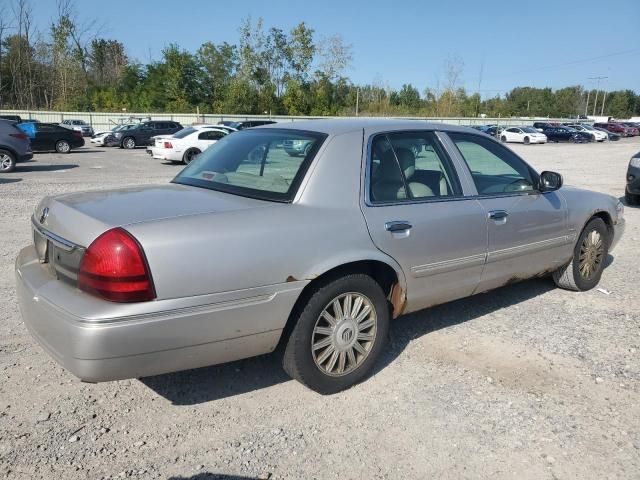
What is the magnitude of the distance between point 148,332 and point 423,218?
6.16 feet

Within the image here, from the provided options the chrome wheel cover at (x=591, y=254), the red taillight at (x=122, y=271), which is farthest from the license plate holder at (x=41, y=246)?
the chrome wheel cover at (x=591, y=254)

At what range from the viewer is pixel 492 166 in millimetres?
4574

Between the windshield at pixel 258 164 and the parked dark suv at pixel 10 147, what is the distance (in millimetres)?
14377

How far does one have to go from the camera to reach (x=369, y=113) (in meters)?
64.9

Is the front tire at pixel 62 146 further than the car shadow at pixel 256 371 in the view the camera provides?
Yes

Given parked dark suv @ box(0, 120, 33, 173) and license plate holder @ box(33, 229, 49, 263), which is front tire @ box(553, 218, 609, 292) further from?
parked dark suv @ box(0, 120, 33, 173)

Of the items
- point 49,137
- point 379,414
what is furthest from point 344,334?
point 49,137

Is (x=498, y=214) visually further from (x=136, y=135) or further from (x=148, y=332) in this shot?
(x=136, y=135)

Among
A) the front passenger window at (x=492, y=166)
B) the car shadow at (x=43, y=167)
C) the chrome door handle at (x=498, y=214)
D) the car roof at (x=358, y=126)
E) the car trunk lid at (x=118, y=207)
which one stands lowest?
the car shadow at (x=43, y=167)

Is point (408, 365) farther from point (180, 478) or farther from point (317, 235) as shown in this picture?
point (180, 478)

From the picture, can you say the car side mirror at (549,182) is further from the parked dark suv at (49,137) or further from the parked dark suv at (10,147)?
the parked dark suv at (49,137)

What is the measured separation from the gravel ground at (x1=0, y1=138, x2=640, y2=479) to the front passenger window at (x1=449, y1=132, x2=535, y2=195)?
1.13m

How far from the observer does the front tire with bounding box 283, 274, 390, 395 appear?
3115mm

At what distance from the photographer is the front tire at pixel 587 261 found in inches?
201
